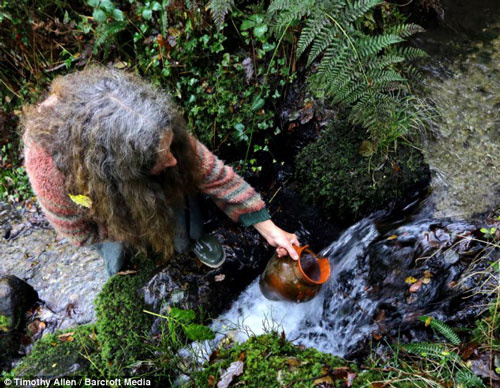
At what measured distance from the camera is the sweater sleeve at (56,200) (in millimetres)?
2207

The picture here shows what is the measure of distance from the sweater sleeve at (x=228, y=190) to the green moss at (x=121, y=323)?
0.97 metres

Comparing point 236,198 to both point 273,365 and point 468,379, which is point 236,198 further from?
point 468,379

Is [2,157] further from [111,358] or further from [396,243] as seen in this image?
[396,243]

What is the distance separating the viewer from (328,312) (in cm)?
298

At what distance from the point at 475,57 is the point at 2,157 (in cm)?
531

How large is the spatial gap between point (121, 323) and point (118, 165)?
1421 millimetres

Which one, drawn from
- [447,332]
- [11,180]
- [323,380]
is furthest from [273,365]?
[11,180]

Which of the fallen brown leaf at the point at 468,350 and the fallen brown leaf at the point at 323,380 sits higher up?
the fallen brown leaf at the point at 468,350

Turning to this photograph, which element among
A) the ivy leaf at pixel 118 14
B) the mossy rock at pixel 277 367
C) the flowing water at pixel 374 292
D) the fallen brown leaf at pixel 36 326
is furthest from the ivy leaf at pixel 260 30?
the fallen brown leaf at pixel 36 326

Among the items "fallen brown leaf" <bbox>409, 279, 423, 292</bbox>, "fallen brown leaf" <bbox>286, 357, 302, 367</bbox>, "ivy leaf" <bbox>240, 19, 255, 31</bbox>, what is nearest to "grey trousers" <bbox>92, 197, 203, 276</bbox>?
"fallen brown leaf" <bbox>286, 357, 302, 367</bbox>

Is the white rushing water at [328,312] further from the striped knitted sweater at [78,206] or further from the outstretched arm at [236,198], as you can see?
the striped knitted sweater at [78,206]

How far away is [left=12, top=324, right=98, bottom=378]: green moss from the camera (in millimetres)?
2561

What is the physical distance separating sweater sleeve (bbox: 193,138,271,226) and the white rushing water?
2.64 feet

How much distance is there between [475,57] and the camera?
388cm
